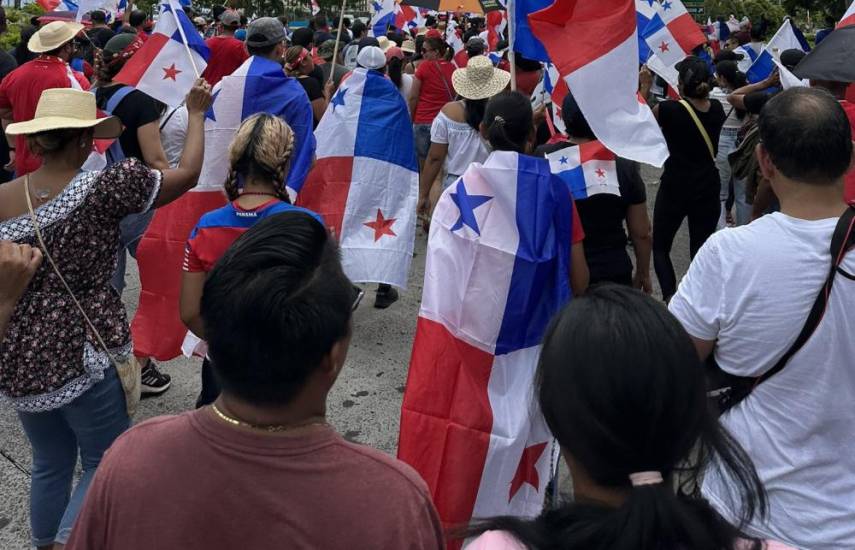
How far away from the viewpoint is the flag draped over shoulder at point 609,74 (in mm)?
2996

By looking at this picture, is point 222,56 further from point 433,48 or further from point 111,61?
point 433,48

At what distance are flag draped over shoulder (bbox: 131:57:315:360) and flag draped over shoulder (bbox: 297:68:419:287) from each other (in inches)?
21.1

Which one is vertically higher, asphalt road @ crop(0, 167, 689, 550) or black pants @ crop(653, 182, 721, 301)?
black pants @ crop(653, 182, 721, 301)

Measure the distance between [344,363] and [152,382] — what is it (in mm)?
2575

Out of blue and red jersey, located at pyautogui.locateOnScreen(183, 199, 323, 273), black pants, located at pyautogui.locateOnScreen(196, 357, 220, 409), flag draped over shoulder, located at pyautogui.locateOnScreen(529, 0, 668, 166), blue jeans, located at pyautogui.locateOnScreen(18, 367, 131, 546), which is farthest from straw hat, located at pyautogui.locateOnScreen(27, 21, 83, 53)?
flag draped over shoulder, located at pyautogui.locateOnScreen(529, 0, 668, 166)

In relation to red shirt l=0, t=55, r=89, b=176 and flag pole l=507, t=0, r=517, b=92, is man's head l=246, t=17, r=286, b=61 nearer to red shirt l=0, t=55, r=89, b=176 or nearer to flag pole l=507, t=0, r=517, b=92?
red shirt l=0, t=55, r=89, b=176

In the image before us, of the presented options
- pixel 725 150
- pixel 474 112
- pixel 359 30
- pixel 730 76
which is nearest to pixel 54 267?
pixel 474 112

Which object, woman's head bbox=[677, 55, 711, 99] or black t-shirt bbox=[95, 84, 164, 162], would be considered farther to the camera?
woman's head bbox=[677, 55, 711, 99]

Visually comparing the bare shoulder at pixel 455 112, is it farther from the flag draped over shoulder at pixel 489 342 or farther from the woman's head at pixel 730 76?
the flag draped over shoulder at pixel 489 342

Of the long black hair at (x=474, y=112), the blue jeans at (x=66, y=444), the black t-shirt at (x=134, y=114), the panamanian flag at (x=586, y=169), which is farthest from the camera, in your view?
the long black hair at (x=474, y=112)

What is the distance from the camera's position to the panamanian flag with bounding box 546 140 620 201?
137 inches

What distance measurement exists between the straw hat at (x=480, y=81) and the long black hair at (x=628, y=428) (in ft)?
13.6

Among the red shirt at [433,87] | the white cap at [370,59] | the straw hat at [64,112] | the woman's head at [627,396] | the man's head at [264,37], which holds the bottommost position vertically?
the red shirt at [433,87]

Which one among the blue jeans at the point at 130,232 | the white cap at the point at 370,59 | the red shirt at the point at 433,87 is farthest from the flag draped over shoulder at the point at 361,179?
the red shirt at the point at 433,87
